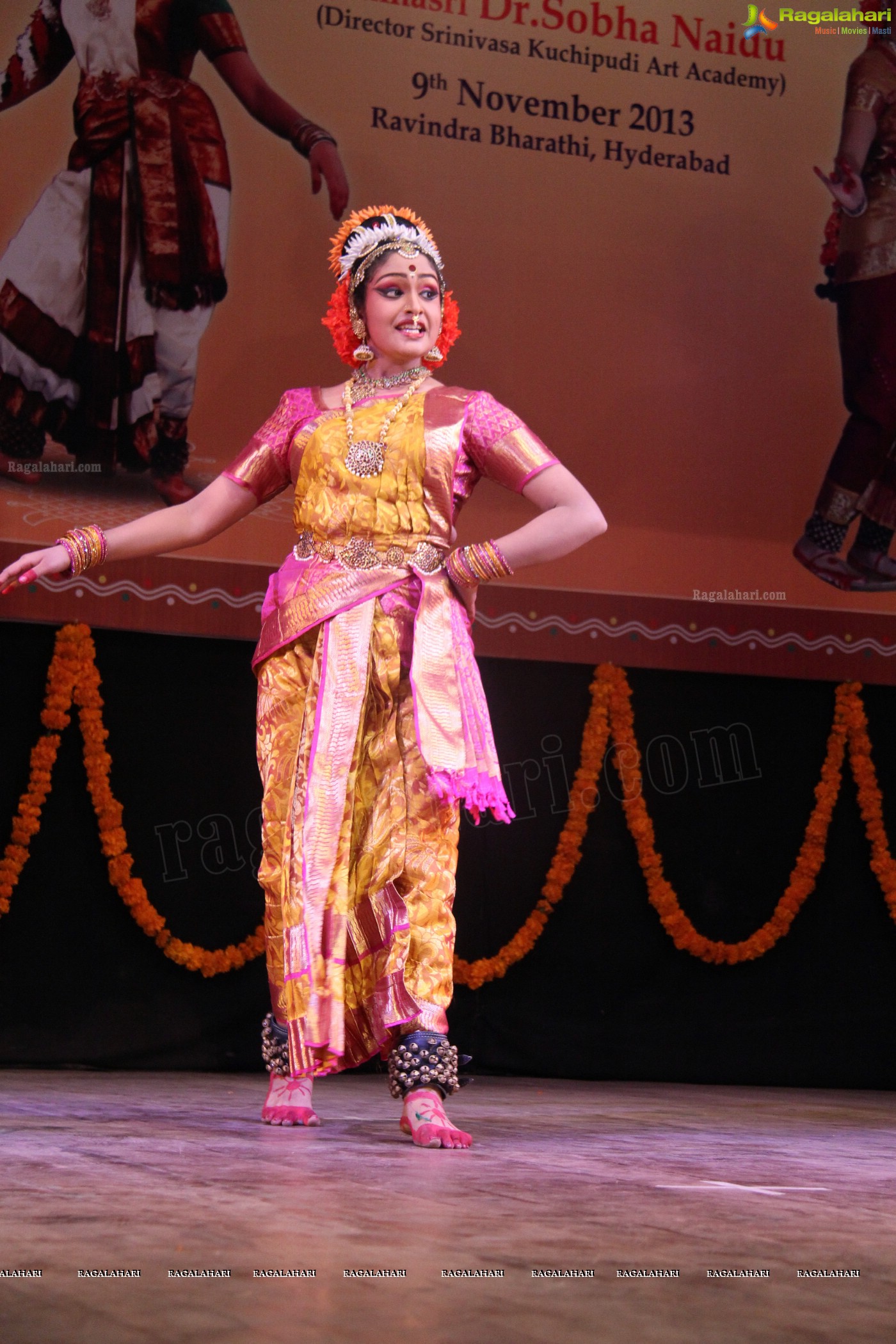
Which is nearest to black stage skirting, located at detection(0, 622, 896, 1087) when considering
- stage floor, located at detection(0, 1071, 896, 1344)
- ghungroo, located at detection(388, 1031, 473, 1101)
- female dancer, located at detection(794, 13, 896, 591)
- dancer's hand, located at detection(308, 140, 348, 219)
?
female dancer, located at detection(794, 13, 896, 591)

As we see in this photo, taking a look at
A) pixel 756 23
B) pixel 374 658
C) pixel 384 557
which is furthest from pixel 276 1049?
pixel 756 23

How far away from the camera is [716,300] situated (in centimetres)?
481

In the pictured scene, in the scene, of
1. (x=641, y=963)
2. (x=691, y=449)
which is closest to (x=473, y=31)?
(x=691, y=449)

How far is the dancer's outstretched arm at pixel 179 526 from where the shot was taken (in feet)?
8.82

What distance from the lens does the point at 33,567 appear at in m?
2.52

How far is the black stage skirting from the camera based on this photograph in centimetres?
423

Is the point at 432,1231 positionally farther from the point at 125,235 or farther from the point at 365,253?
the point at 125,235

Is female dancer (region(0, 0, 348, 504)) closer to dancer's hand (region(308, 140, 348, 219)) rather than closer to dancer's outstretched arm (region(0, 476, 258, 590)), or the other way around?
dancer's hand (region(308, 140, 348, 219))

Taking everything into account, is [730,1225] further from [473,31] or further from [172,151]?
[473,31]

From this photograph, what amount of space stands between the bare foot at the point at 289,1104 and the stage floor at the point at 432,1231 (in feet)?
0.22

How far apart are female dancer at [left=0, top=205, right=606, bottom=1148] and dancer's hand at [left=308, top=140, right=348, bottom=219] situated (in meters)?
1.74

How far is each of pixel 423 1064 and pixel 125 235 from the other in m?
2.82

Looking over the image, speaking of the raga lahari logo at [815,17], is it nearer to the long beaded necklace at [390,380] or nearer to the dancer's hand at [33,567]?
the long beaded necklace at [390,380]

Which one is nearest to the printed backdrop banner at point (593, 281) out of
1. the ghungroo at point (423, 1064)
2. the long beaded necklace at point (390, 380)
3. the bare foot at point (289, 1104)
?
the long beaded necklace at point (390, 380)
